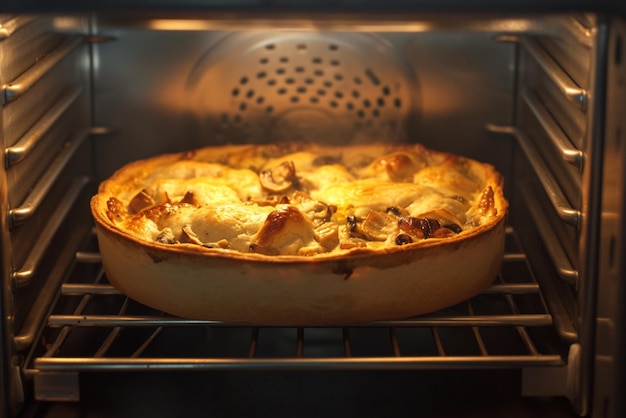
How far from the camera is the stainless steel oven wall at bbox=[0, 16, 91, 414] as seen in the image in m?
1.52

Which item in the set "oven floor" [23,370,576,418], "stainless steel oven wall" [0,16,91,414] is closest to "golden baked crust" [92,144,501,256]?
"stainless steel oven wall" [0,16,91,414]

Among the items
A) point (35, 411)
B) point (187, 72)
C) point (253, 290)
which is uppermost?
point (187, 72)

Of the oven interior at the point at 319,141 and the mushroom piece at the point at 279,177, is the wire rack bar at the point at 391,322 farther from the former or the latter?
the mushroom piece at the point at 279,177

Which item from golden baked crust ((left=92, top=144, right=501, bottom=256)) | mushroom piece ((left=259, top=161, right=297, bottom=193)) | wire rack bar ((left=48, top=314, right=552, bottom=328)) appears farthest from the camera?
mushroom piece ((left=259, top=161, right=297, bottom=193))

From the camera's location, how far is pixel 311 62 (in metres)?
2.18

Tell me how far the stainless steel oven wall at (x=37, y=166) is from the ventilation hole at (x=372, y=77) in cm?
63

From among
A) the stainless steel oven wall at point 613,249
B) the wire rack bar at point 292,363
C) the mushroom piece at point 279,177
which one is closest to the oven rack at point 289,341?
the wire rack bar at point 292,363

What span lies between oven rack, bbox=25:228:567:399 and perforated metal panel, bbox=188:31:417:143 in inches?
18.1

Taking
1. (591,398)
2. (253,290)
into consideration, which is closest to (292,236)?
(253,290)

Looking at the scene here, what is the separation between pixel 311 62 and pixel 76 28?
0.52 meters

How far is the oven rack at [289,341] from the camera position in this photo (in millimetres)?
1494

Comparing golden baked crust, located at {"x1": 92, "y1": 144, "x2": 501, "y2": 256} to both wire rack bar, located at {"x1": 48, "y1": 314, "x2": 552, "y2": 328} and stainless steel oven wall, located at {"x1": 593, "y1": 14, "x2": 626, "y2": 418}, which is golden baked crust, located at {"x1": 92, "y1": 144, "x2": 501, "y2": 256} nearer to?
wire rack bar, located at {"x1": 48, "y1": 314, "x2": 552, "y2": 328}

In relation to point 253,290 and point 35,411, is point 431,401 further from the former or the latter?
point 35,411

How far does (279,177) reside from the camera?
2.06 metres
